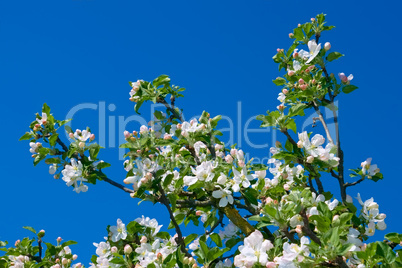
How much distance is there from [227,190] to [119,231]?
916mm

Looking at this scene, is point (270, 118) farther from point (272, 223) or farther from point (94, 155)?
point (94, 155)

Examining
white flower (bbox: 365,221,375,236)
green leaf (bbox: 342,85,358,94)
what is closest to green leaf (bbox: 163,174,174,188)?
white flower (bbox: 365,221,375,236)

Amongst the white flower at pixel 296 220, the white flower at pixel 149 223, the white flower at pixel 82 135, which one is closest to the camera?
the white flower at pixel 296 220

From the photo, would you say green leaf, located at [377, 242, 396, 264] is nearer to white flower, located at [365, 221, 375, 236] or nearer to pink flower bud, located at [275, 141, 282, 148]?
white flower, located at [365, 221, 375, 236]

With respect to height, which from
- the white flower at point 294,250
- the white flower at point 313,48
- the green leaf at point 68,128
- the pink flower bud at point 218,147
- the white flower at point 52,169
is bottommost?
the white flower at point 294,250

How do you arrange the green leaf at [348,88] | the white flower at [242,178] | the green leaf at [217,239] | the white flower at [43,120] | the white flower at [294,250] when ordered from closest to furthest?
the white flower at [294,250] < the white flower at [242,178] < the green leaf at [217,239] < the white flower at [43,120] < the green leaf at [348,88]

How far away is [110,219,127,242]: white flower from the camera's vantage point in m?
3.27

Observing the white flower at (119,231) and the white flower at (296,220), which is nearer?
the white flower at (296,220)

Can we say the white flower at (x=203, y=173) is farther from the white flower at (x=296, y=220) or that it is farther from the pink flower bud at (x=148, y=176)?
the white flower at (x=296, y=220)

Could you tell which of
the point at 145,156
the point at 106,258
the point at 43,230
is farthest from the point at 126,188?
the point at 43,230

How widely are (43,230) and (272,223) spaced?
212cm

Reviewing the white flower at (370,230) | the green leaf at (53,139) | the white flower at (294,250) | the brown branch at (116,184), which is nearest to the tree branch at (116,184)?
the brown branch at (116,184)

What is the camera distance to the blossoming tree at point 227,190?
2.49 metres

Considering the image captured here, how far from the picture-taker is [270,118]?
322 centimetres
